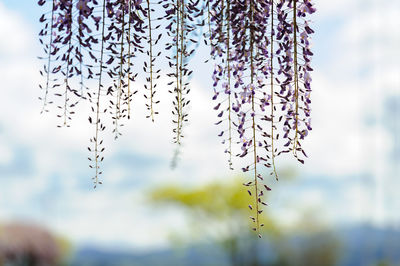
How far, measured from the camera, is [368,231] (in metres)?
6.79

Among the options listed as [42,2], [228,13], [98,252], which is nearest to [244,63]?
[228,13]

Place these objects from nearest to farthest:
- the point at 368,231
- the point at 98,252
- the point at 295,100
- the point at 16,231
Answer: the point at 295,100, the point at 368,231, the point at 16,231, the point at 98,252

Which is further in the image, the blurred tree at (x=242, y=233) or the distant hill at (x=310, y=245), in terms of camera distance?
the blurred tree at (x=242, y=233)

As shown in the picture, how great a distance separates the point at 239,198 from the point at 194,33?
34.7 ft

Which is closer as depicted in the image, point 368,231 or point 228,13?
point 228,13

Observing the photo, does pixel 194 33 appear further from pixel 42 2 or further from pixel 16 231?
pixel 16 231

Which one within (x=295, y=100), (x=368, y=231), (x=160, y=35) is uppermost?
(x=160, y=35)

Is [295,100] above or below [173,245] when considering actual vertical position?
above

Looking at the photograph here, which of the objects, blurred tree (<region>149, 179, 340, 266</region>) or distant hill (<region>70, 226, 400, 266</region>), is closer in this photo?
distant hill (<region>70, 226, 400, 266</region>)

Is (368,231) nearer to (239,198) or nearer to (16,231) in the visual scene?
(239,198)

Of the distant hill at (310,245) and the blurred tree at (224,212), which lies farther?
the blurred tree at (224,212)

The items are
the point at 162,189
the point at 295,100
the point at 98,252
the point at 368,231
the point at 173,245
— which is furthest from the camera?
the point at 98,252

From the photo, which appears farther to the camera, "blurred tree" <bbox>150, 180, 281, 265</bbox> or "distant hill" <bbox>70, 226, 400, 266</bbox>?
"blurred tree" <bbox>150, 180, 281, 265</bbox>

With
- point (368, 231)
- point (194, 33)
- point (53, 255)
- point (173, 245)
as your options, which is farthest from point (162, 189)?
point (194, 33)
